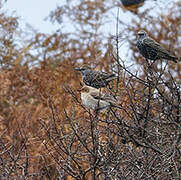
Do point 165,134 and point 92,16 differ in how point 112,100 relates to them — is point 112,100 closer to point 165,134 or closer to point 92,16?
point 165,134

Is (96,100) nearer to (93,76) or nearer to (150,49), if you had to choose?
(93,76)

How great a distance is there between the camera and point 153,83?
494 centimetres

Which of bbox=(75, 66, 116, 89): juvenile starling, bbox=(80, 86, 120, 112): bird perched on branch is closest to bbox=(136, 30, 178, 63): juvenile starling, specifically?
bbox=(75, 66, 116, 89): juvenile starling

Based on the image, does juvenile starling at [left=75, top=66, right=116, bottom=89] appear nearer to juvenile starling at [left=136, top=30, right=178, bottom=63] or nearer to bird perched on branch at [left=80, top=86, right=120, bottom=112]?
bird perched on branch at [left=80, top=86, right=120, bottom=112]

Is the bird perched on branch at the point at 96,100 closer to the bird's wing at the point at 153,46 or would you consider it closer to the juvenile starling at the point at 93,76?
the juvenile starling at the point at 93,76

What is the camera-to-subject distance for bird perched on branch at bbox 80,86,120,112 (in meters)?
5.22

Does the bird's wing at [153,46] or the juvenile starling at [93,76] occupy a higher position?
the bird's wing at [153,46]

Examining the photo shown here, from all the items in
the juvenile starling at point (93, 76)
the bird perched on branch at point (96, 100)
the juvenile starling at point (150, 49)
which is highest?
the juvenile starling at point (150, 49)

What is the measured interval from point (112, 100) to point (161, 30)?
34.0 ft

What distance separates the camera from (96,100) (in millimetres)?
5680

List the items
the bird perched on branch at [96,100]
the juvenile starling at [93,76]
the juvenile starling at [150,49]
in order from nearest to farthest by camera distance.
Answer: the bird perched on branch at [96,100] → the juvenile starling at [93,76] → the juvenile starling at [150,49]

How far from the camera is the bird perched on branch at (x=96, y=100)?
17.1ft

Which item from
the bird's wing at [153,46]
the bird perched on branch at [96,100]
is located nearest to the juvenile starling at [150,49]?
the bird's wing at [153,46]

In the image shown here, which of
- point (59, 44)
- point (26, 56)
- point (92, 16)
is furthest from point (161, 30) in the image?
point (26, 56)
